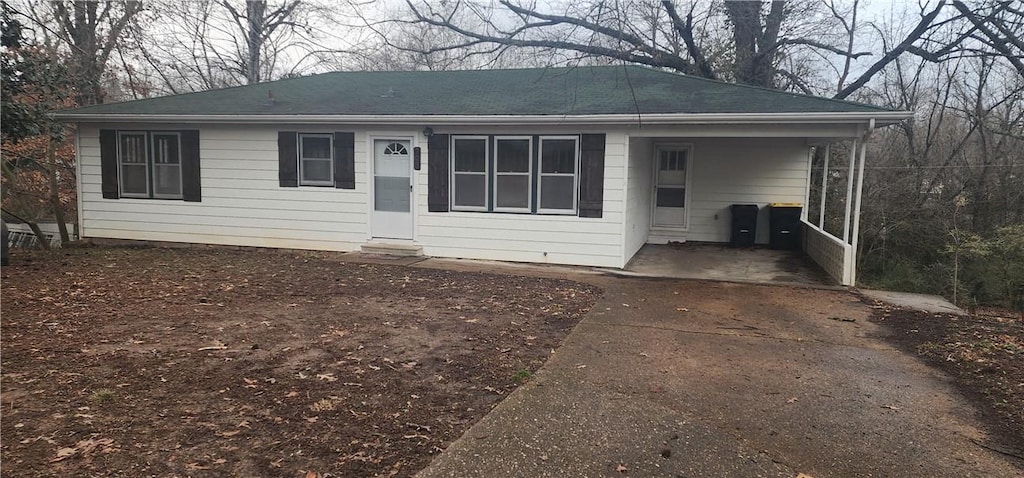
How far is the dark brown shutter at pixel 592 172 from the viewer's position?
9.51 metres

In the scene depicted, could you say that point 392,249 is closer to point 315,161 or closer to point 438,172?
point 438,172

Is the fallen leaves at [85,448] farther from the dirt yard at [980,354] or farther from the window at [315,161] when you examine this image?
the window at [315,161]

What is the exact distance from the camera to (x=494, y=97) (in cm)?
1068

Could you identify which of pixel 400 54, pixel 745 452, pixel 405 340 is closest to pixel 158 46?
pixel 400 54

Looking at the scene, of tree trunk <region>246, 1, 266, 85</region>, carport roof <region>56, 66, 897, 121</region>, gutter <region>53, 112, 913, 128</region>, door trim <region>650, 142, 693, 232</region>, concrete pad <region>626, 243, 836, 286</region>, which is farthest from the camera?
tree trunk <region>246, 1, 266, 85</region>

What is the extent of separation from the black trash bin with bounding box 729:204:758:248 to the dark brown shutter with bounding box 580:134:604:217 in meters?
4.24

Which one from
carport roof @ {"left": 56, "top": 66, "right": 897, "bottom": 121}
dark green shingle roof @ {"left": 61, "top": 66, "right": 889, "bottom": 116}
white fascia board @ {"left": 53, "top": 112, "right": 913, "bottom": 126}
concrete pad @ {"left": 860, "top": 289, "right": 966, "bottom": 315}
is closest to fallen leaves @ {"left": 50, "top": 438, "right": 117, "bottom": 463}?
carport roof @ {"left": 56, "top": 66, "right": 897, "bottom": 121}

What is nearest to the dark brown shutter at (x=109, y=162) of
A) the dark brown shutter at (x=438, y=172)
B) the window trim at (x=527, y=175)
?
the dark brown shutter at (x=438, y=172)

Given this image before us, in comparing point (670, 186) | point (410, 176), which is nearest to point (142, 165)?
point (410, 176)

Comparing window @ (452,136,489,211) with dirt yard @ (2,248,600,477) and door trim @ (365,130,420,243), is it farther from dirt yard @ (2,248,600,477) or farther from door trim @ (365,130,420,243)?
dirt yard @ (2,248,600,477)

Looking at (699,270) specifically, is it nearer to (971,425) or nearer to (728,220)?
(728,220)

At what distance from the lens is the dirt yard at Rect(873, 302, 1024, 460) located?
3941 mm

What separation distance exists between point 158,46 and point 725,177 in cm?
1848

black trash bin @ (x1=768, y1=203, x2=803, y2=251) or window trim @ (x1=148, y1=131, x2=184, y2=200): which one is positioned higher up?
window trim @ (x1=148, y1=131, x2=184, y2=200)
